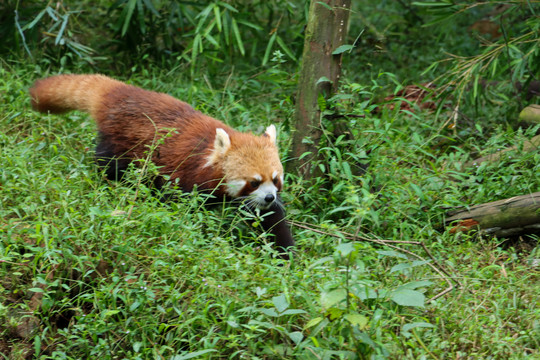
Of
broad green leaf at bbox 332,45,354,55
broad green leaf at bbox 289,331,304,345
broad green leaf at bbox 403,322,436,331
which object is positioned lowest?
broad green leaf at bbox 403,322,436,331

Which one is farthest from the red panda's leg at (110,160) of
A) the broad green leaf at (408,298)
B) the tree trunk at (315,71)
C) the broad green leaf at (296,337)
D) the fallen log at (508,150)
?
the fallen log at (508,150)

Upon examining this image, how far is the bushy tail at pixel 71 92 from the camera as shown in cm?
404

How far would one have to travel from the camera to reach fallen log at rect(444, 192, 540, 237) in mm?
3547

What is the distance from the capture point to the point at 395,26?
7402 millimetres

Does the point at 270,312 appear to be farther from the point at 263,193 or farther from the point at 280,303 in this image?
the point at 263,193

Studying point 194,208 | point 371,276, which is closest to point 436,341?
point 371,276

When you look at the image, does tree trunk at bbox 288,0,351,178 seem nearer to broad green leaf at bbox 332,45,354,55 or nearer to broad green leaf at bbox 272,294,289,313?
broad green leaf at bbox 332,45,354,55

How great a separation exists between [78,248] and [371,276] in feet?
4.58

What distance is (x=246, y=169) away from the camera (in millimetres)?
3592

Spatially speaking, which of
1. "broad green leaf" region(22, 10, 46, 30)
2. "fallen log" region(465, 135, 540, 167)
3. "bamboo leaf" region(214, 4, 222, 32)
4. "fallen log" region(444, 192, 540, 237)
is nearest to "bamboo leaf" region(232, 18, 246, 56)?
"bamboo leaf" region(214, 4, 222, 32)

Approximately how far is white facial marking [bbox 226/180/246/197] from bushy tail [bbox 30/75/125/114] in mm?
1119

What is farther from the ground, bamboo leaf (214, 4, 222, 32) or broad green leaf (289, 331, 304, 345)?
bamboo leaf (214, 4, 222, 32)

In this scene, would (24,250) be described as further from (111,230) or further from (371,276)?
(371,276)

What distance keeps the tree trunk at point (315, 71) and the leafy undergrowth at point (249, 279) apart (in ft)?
0.62
